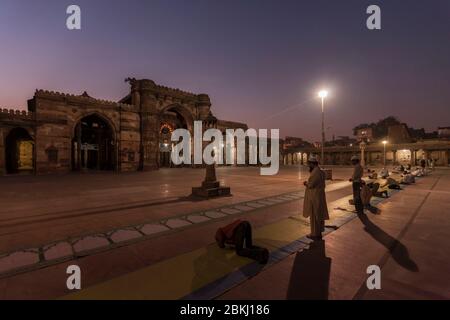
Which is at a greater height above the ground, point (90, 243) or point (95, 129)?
point (95, 129)

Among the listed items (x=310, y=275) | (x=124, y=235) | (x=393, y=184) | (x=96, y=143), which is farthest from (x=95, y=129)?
(x=310, y=275)

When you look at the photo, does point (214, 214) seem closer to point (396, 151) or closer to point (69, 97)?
point (69, 97)

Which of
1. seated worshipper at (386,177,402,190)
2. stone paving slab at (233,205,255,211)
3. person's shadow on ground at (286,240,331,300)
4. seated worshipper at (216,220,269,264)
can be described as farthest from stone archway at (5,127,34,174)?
seated worshipper at (386,177,402,190)

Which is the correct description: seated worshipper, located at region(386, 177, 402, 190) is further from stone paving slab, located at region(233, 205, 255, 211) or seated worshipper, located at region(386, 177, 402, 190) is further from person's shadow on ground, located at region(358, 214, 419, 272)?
stone paving slab, located at region(233, 205, 255, 211)

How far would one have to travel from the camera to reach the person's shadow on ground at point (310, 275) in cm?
270

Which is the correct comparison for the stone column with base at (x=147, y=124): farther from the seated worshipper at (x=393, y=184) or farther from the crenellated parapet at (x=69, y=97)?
the seated worshipper at (x=393, y=184)

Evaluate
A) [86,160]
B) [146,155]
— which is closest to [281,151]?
[146,155]

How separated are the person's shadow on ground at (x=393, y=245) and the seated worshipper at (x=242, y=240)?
2264mm

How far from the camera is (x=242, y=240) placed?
12.1 feet

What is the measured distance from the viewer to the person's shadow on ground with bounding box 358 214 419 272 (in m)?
3.49

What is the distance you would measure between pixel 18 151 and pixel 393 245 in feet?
115

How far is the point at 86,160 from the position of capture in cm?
2834
